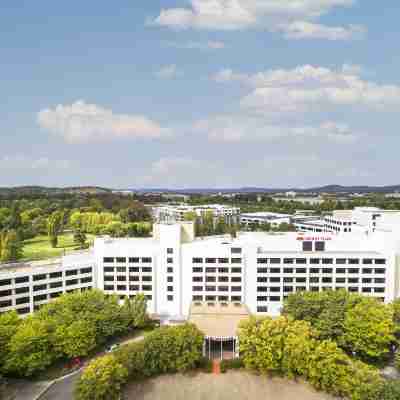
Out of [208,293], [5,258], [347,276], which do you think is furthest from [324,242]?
[5,258]

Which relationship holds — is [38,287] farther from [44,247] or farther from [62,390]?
[44,247]

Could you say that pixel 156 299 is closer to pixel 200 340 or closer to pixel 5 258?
pixel 200 340

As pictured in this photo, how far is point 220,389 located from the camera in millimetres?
41156

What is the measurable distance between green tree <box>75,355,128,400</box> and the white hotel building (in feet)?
82.6

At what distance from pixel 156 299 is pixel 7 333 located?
26.9 meters

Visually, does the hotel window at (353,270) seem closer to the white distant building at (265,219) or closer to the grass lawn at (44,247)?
the grass lawn at (44,247)

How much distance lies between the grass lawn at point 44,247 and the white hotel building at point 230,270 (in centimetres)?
3708

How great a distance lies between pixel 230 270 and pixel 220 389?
24.1 m

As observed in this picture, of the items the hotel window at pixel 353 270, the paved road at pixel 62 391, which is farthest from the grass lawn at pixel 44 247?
the hotel window at pixel 353 270

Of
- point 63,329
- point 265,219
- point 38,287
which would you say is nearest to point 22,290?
point 38,287

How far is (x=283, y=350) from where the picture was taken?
137ft

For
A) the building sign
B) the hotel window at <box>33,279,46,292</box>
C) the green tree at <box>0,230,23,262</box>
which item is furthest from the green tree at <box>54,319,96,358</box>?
the green tree at <box>0,230,23,262</box>

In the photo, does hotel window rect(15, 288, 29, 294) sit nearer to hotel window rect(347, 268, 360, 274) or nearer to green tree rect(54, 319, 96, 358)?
green tree rect(54, 319, 96, 358)

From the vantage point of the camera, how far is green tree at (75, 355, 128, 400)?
35.4m
